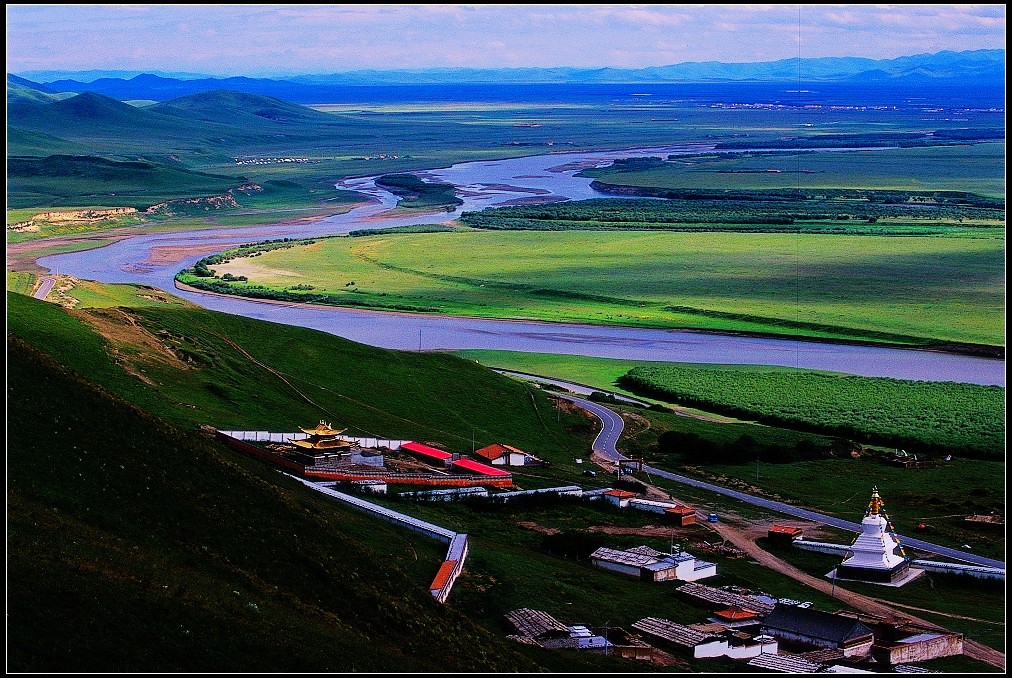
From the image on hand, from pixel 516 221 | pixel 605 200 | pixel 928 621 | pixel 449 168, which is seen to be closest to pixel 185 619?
pixel 928 621

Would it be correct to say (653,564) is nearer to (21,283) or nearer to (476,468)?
(476,468)

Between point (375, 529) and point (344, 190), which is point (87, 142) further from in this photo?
point (375, 529)

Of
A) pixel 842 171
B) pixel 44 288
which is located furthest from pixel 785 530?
pixel 842 171

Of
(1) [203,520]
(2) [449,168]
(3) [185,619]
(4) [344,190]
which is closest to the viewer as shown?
(3) [185,619]

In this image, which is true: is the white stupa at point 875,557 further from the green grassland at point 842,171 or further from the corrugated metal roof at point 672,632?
the green grassland at point 842,171

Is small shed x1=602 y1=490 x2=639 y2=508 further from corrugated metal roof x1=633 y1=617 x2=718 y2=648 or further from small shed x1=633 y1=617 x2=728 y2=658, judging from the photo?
small shed x1=633 y1=617 x2=728 y2=658

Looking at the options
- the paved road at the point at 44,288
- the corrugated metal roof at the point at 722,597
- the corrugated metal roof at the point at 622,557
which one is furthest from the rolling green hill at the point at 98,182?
the corrugated metal roof at the point at 722,597
